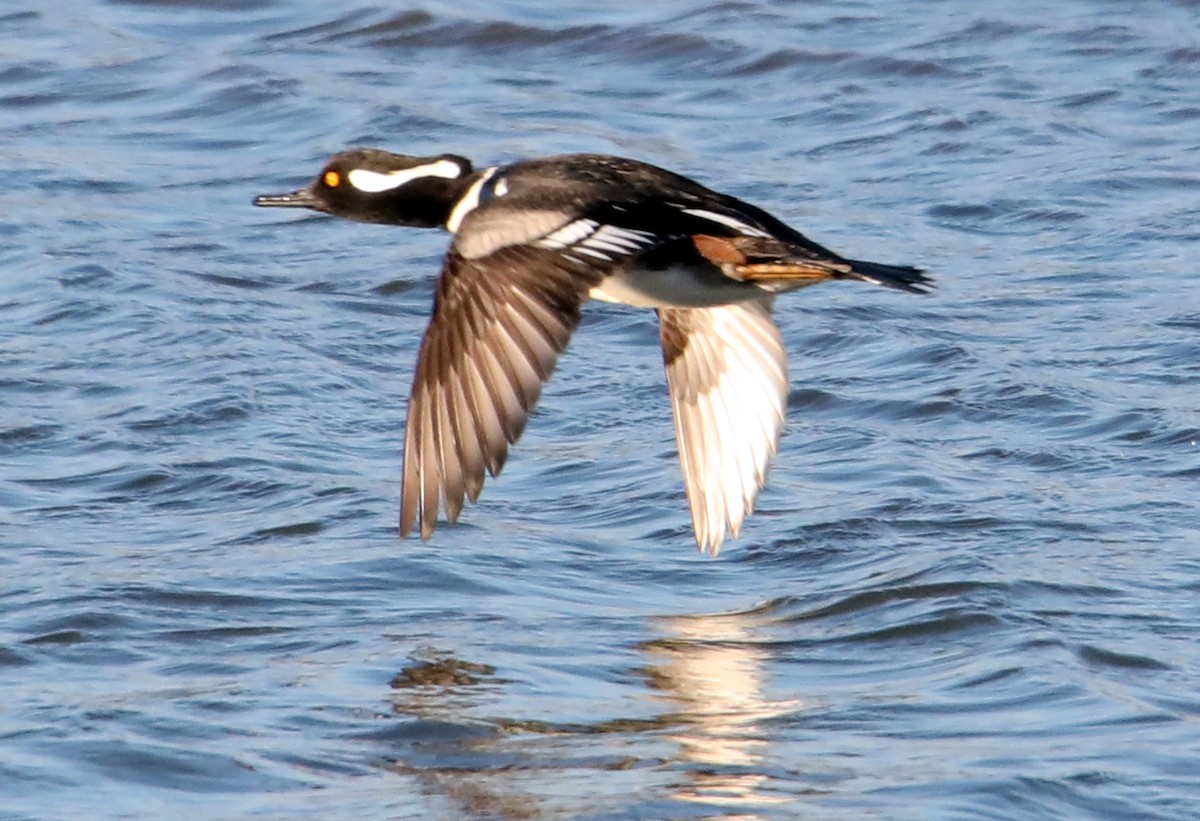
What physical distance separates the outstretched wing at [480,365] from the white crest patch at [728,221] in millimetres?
700

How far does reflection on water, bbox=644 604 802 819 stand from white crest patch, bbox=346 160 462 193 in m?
1.47

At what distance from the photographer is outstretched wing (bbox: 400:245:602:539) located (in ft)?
18.5

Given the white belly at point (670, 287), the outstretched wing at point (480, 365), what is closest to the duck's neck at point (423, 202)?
the white belly at point (670, 287)

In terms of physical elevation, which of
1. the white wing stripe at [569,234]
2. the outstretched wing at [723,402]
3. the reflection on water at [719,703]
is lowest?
the reflection on water at [719,703]

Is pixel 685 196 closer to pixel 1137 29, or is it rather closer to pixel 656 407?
pixel 656 407

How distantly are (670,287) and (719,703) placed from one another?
4.23ft

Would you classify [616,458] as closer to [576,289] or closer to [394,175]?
[394,175]

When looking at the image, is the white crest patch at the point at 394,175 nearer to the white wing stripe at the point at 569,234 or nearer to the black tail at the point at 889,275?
the white wing stripe at the point at 569,234

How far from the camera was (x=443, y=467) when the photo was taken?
5.68 meters

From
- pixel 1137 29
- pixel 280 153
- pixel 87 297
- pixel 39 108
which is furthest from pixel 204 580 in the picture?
pixel 1137 29

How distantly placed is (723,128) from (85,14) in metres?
4.63

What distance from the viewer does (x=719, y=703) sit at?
5883mm

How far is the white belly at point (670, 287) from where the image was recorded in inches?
259

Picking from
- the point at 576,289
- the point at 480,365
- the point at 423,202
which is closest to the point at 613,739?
the point at 480,365
